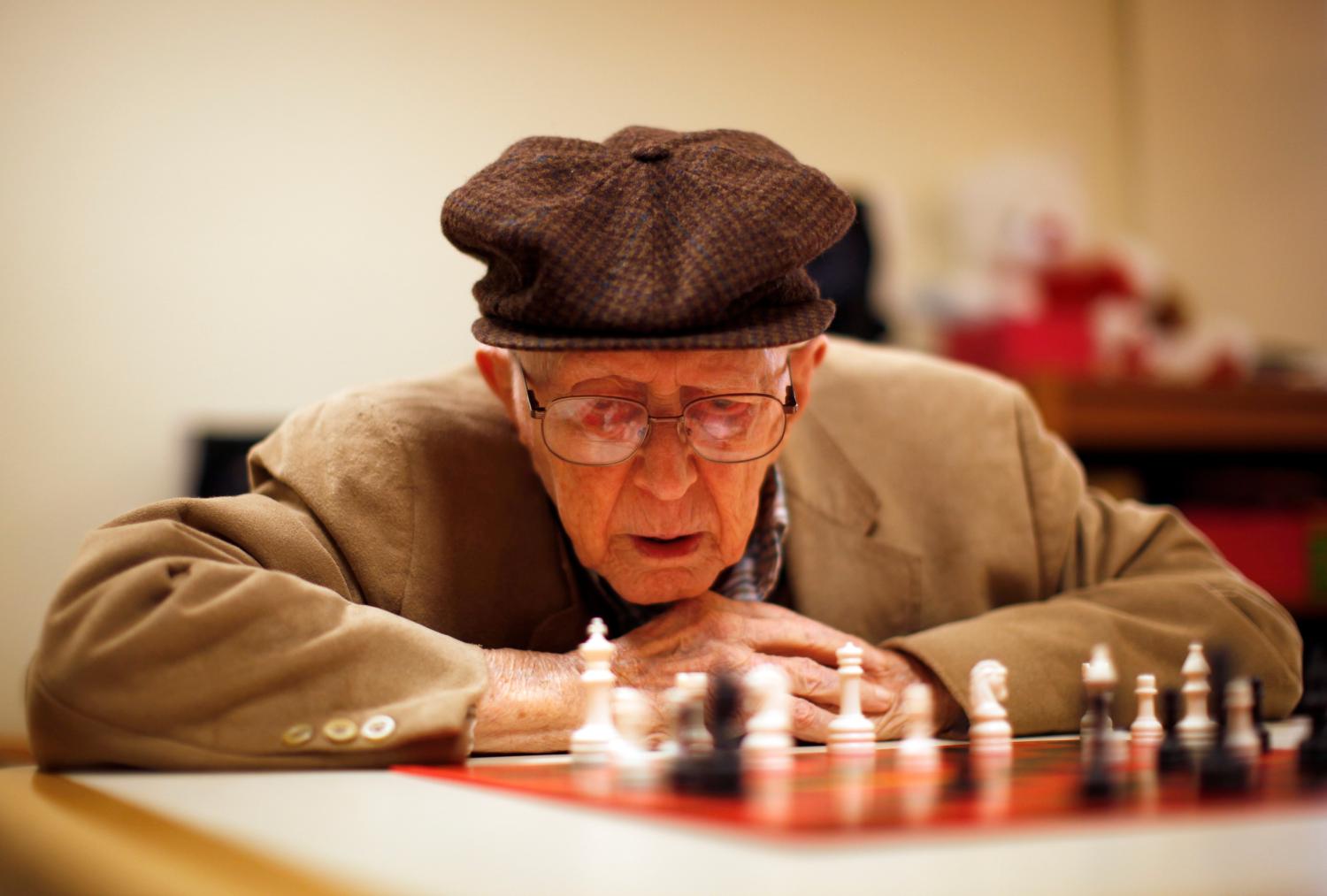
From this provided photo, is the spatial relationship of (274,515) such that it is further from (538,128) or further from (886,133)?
(886,133)

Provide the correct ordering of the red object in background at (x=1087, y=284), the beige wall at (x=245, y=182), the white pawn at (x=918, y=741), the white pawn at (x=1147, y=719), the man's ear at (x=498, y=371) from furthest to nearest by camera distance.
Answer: the red object in background at (x=1087, y=284)
the beige wall at (x=245, y=182)
the man's ear at (x=498, y=371)
the white pawn at (x=1147, y=719)
the white pawn at (x=918, y=741)

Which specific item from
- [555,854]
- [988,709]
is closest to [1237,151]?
[988,709]

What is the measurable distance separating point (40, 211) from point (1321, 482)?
13.9 feet

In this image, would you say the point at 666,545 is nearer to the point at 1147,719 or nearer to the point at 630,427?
the point at 630,427

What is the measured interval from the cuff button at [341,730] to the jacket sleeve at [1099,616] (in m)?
0.71

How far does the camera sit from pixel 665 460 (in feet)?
5.08

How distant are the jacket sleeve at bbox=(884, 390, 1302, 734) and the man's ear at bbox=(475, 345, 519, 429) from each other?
0.59 m

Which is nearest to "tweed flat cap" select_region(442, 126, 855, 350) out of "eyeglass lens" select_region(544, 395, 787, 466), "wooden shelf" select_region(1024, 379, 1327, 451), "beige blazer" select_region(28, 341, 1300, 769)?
"eyeglass lens" select_region(544, 395, 787, 466)

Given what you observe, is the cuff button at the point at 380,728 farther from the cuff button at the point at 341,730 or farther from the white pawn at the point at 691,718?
the white pawn at the point at 691,718

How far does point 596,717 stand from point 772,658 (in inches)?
17.6

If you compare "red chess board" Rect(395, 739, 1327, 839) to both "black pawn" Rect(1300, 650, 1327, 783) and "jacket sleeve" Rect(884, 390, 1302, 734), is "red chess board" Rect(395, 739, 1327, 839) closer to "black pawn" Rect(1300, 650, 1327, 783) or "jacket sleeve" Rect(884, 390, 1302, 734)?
"black pawn" Rect(1300, 650, 1327, 783)

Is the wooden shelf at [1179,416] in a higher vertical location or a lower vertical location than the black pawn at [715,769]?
lower

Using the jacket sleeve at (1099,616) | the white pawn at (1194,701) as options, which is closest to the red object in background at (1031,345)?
the jacket sleeve at (1099,616)

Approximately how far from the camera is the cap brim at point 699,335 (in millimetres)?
1422
